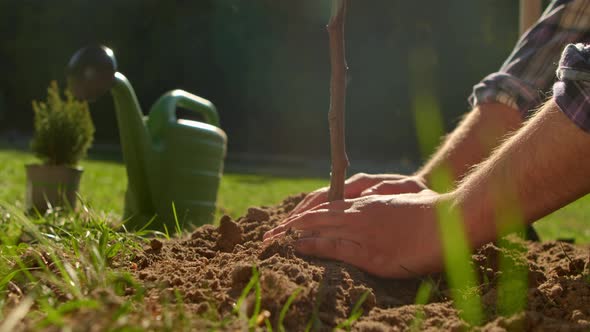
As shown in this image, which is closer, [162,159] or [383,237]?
[383,237]

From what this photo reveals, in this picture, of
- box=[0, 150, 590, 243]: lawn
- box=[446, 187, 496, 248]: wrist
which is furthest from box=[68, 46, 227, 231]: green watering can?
box=[446, 187, 496, 248]: wrist

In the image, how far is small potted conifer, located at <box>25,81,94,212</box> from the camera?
11.4 feet

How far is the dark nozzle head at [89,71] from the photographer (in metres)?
2.72

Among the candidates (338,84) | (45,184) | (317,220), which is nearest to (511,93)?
(338,84)

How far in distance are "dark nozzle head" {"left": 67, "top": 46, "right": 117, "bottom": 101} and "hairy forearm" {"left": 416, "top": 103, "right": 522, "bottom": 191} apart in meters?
1.47

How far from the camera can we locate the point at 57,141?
3688mm

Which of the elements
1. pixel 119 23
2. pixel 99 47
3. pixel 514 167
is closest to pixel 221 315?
pixel 514 167

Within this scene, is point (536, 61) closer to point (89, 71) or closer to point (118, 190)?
point (89, 71)

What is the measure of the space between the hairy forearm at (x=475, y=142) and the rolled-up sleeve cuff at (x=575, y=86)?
0.90 meters

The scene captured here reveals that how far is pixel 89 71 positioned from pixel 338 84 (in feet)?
4.94

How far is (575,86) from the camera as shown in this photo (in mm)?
1453

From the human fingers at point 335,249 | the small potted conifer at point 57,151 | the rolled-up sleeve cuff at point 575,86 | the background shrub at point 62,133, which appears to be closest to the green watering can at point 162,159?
the small potted conifer at point 57,151

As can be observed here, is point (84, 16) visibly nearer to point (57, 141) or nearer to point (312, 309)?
point (57, 141)

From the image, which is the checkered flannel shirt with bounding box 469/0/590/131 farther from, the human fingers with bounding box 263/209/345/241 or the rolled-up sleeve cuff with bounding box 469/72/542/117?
the human fingers with bounding box 263/209/345/241
